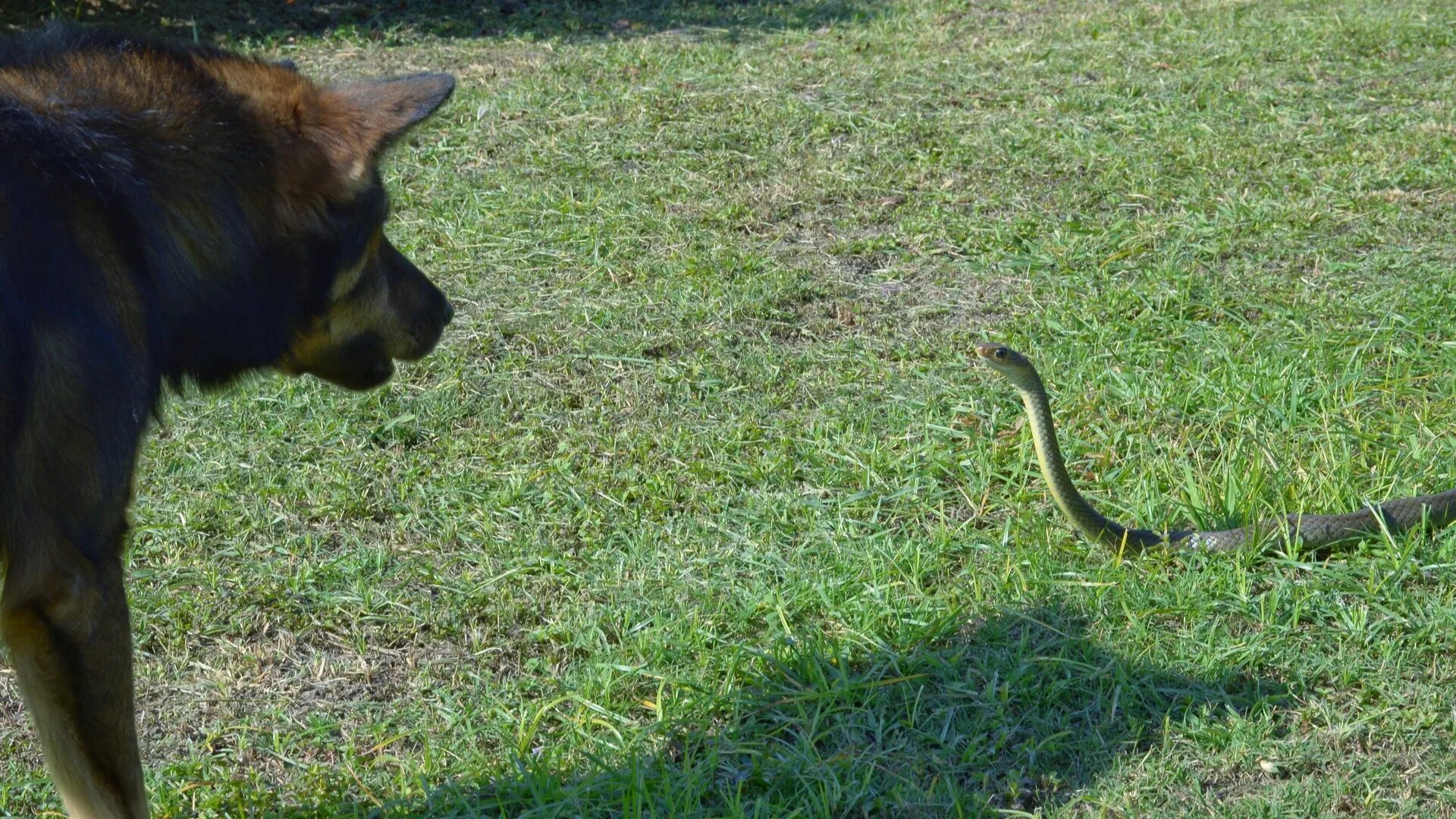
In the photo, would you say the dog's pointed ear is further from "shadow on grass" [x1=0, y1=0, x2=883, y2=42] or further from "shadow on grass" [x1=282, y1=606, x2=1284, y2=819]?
"shadow on grass" [x1=0, y1=0, x2=883, y2=42]

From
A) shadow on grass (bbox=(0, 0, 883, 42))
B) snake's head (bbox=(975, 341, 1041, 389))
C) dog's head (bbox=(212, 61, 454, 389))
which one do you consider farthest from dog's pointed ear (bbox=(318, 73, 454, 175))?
shadow on grass (bbox=(0, 0, 883, 42))

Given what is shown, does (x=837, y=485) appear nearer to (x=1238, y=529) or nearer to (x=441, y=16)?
(x=1238, y=529)

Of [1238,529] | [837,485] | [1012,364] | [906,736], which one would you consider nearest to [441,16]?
[837,485]

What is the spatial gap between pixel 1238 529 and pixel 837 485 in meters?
1.35

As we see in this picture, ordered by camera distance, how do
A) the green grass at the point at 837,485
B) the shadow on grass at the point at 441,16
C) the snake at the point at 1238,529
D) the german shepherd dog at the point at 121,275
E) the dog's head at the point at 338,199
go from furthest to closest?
1. the shadow on grass at the point at 441,16
2. the snake at the point at 1238,529
3. the green grass at the point at 837,485
4. the dog's head at the point at 338,199
5. the german shepherd dog at the point at 121,275

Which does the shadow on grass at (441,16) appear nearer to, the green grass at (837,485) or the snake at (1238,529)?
the green grass at (837,485)

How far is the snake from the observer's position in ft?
14.4

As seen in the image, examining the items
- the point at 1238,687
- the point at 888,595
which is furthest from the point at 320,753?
the point at 1238,687

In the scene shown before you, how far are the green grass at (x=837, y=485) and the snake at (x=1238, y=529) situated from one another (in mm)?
73

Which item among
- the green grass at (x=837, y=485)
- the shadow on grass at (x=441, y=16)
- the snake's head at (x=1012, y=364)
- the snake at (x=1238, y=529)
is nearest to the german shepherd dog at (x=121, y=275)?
the green grass at (x=837, y=485)

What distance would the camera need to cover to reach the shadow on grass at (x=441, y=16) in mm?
10445

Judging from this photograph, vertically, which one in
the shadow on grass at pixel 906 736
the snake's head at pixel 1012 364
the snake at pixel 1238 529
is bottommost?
the shadow on grass at pixel 906 736

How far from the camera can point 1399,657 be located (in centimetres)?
391

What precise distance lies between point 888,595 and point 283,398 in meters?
2.70
